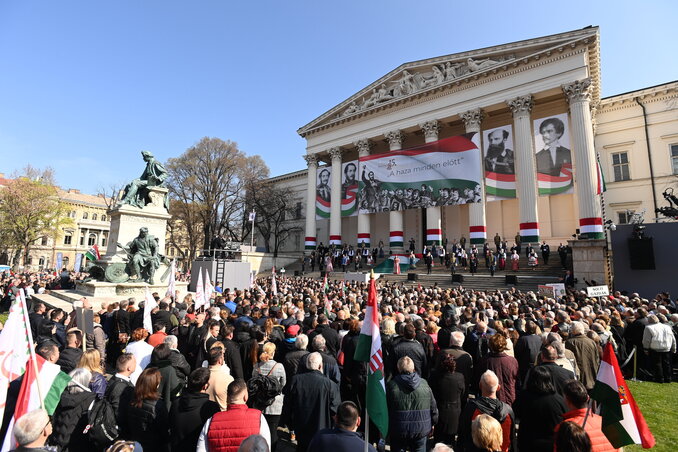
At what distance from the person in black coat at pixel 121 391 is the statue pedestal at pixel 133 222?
36.2ft

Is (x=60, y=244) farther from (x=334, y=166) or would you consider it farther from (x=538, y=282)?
(x=538, y=282)

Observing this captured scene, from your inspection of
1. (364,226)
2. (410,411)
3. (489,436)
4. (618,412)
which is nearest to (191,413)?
(410,411)

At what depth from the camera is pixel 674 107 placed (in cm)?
2711

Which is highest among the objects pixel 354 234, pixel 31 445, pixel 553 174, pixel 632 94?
pixel 632 94

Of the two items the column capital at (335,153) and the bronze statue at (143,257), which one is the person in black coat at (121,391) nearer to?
the bronze statue at (143,257)

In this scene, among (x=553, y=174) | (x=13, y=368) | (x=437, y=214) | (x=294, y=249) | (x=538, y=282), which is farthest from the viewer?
(x=294, y=249)

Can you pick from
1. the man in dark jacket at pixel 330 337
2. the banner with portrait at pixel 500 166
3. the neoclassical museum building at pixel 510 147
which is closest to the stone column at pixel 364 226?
the neoclassical museum building at pixel 510 147

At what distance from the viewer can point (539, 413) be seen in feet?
10.6

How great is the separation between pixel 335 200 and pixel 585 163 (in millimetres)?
21001

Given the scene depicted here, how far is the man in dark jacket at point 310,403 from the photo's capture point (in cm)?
377

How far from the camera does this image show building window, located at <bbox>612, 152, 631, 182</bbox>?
2878 centimetres

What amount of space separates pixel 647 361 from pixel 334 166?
31.7 m

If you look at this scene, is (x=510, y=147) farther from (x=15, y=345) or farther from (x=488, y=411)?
(x=15, y=345)

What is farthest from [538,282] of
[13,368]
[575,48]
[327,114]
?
[327,114]
